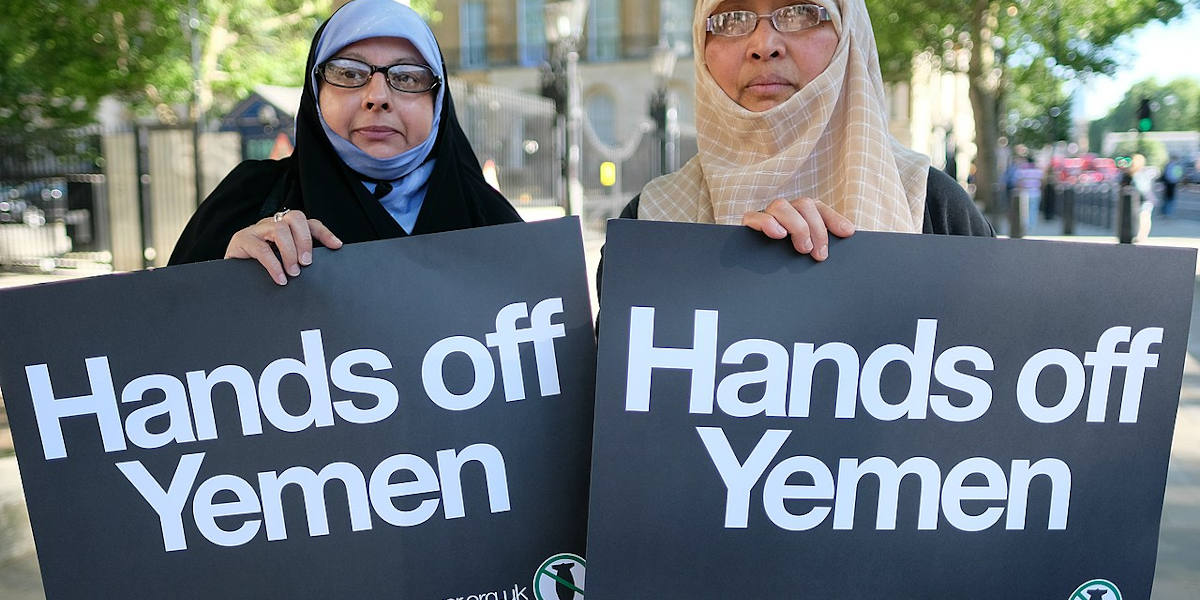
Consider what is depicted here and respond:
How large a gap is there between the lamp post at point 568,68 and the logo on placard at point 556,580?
12.7m

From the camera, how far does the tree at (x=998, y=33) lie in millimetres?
24031

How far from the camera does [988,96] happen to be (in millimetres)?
26625

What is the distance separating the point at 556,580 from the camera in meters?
1.92

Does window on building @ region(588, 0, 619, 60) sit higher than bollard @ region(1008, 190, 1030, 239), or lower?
higher

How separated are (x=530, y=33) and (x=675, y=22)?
5.65 meters

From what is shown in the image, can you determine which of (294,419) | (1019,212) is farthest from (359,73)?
(1019,212)

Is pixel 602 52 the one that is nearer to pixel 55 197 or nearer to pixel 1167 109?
pixel 55 197

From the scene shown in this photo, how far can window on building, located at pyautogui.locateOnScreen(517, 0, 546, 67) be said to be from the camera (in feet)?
131

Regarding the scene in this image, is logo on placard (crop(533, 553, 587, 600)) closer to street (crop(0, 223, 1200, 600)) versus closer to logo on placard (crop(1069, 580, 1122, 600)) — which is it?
logo on placard (crop(1069, 580, 1122, 600))

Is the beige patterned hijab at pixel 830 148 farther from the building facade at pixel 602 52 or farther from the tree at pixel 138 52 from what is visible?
the building facade at pixel 602 52

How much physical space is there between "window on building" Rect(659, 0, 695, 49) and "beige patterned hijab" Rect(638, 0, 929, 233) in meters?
36.4

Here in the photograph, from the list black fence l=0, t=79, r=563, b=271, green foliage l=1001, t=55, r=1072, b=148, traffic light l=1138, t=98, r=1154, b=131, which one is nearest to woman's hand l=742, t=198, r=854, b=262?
black fence l=0, t=79, r=563, b=271

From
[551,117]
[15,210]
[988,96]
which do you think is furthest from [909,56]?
[15,210]

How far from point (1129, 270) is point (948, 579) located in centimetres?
62
